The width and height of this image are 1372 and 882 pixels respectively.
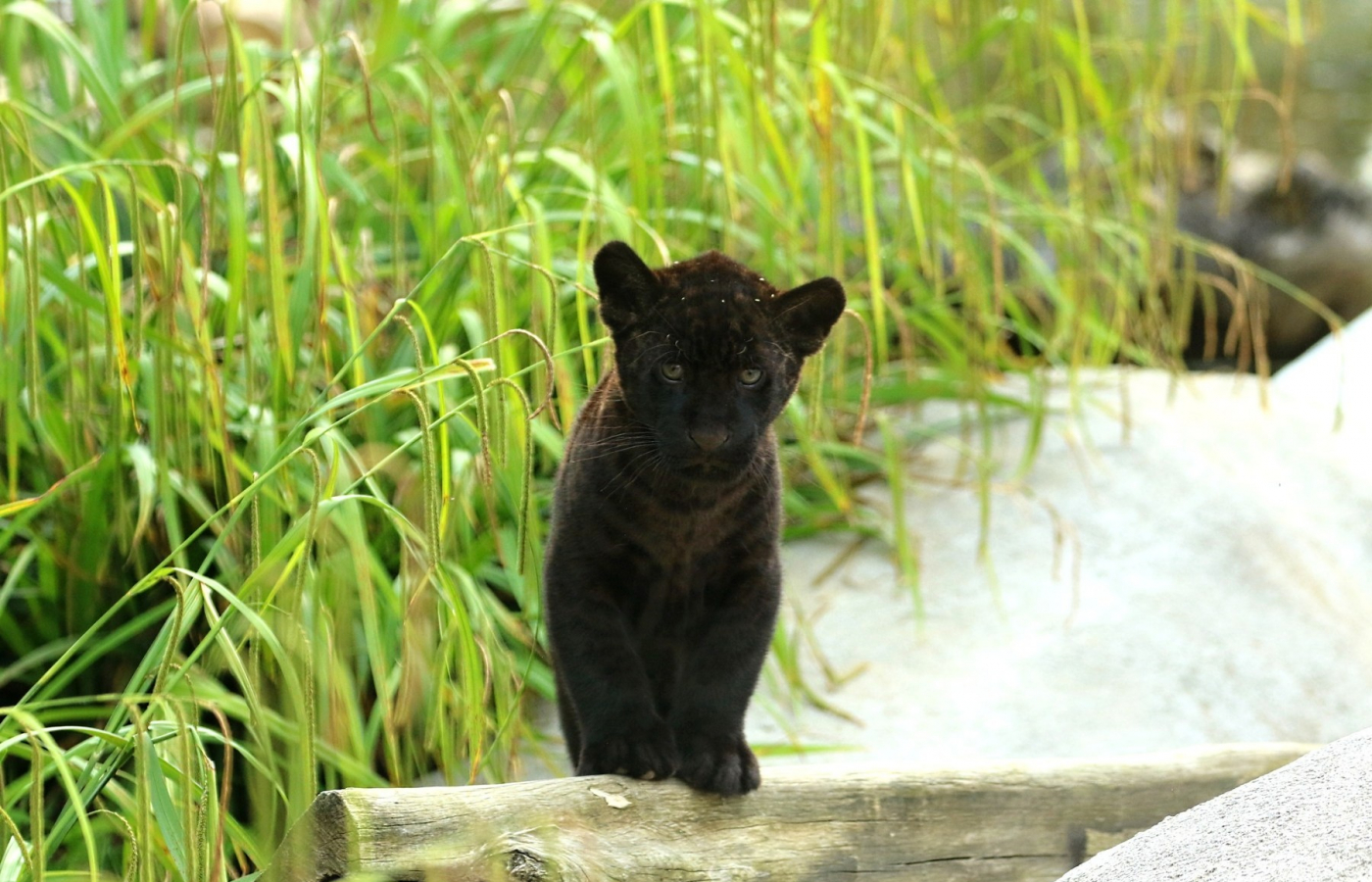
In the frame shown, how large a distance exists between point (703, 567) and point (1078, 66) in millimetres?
2389

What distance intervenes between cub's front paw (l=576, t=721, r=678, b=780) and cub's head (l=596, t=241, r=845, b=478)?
Result: 37 cm

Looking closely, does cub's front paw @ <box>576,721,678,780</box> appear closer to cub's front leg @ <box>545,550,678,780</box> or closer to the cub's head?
cub's front leg @ <box>545,550,678,780</box>

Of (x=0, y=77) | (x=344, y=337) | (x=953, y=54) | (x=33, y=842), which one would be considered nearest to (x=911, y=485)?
(x=953, y=54)

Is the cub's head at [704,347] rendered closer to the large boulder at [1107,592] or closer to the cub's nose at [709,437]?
the cub's nose at [709,437]

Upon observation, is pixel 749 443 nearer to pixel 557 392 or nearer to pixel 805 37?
pixel 557 392

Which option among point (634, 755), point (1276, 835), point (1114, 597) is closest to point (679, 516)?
point (634, 755)

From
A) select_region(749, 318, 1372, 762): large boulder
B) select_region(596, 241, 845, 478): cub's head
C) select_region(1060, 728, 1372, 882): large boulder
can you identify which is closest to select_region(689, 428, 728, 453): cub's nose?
select_region(596, 241, 845, 478): cub's head

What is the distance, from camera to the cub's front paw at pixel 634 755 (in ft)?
6.13

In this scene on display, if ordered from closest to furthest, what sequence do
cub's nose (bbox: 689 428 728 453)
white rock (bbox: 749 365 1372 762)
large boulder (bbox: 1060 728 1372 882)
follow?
1. large boulder (bbox: 1060 728 1372 882)
2. cub's nose (bbox: 689 428 728 453)
3. white rock (bbox: 749 365 1372 762)

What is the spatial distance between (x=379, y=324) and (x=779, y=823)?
895 mm

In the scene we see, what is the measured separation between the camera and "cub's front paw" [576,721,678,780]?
187cm

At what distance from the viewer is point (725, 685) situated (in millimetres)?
1939

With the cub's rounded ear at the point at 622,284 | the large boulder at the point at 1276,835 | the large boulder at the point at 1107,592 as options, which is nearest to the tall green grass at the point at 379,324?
the cub's rounded ear at the point at 622,284

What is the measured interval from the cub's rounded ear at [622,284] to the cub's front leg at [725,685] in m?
0.41
